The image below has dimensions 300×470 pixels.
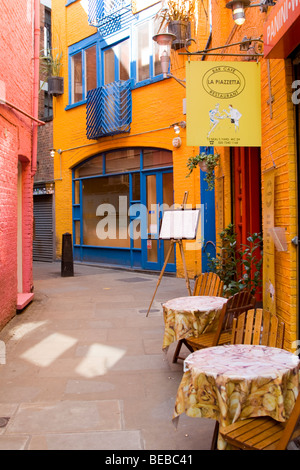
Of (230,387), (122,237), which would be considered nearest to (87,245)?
(122,237)

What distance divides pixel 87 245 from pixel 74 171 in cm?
256

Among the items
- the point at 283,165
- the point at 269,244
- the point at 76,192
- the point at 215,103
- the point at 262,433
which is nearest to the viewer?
the point at 262,433

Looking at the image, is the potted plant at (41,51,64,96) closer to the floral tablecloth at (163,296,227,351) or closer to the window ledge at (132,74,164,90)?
the window ledge at (132,74,164,90)

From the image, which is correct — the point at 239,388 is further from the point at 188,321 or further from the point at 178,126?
the point at 178,126

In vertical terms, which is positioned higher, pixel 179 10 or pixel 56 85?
pixel 179 10

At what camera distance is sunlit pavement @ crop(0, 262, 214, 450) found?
3602mm

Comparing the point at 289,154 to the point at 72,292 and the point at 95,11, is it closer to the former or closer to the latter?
the point at 72,292

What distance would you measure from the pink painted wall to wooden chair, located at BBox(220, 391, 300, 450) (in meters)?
4.95

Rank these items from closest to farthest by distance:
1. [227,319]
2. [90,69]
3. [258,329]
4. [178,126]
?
[258,329] → [227,319] → [178,126] → [90,69]

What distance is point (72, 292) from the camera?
401 inches

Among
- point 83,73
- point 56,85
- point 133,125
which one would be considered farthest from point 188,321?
point 56,85

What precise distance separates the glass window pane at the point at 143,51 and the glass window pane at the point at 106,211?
9.46 feet

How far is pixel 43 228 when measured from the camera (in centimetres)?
1733

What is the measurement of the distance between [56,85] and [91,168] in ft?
10.3
